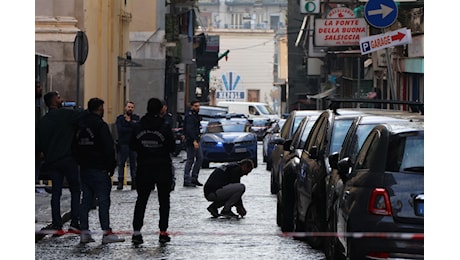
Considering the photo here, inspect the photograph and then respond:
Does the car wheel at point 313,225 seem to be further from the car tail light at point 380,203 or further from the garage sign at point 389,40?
the garage sign at point 389,40

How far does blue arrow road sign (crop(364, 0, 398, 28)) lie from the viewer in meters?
22.1

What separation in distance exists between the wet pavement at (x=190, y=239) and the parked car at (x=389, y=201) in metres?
3.26

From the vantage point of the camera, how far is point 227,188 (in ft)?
60.6

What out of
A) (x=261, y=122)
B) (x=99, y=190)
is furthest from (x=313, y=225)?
(x=261, y=122)

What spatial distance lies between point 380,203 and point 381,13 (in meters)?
12.3

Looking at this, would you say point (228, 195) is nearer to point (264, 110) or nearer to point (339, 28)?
point (339, 28)

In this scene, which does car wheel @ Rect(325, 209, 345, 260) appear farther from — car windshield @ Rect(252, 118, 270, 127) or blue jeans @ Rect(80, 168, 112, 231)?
car windshield @ Rect(252, 118, 270, 127)

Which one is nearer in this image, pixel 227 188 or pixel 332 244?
pixel 332 244

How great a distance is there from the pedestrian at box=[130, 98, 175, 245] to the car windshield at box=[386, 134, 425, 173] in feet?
15.6
